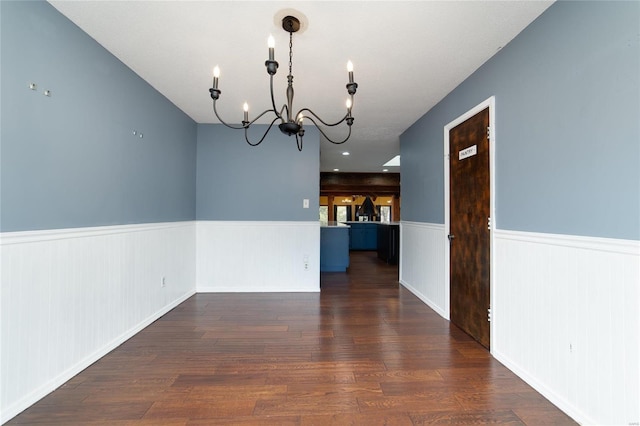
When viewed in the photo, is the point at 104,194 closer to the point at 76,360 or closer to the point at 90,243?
the point at 90,243

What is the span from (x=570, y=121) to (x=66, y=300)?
3339 mm

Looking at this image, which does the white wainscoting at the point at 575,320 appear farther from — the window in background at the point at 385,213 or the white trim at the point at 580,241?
the window in background at the point at 385,213

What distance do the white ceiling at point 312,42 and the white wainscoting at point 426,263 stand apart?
5.16ft

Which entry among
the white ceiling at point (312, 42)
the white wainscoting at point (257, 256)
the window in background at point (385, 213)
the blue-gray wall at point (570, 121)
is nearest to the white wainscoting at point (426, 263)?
the blue-gray wall at point (570, 121)

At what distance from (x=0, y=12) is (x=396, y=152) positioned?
5.37 metres

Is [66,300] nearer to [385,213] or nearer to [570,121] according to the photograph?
[570,121]

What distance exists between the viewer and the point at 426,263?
3.43 m

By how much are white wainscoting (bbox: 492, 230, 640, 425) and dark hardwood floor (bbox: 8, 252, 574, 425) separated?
0.56 feet

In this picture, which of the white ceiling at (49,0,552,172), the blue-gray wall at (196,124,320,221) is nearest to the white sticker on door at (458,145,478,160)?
the white ceiling at (49,0,552,172)

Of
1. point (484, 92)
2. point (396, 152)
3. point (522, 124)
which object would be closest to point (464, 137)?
point (484, 92)

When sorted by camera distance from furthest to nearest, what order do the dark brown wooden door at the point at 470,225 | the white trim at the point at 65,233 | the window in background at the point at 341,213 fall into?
1. the window in background at the point at 341,213
2. the dark brown wooden door at the point at 470,225
3. the white trim at the point at 65,233

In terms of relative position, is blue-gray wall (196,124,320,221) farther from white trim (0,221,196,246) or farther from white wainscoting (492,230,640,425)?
white wainscoting (492,230,640,425)

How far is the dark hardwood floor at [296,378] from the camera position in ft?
4.99

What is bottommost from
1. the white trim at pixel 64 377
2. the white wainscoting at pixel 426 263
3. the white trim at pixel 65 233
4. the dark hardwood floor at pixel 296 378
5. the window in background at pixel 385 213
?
the dark hardwood floor at pixel 296 378
